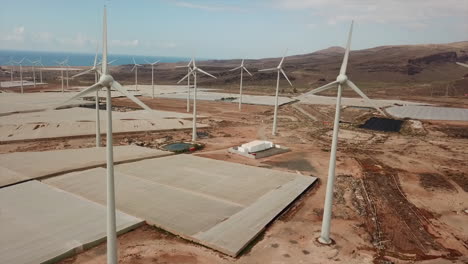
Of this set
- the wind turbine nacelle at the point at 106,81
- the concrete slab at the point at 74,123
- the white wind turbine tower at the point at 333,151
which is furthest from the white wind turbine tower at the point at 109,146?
the concrete slab at the point at 74,123

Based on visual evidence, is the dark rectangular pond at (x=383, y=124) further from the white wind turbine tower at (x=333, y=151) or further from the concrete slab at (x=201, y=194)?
the white wind turbine tower at (x=333, y=151)

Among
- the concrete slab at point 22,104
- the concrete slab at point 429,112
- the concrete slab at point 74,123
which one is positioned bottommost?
the concrete slab at point 74,123

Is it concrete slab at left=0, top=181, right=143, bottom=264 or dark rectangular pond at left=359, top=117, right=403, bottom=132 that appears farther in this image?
dark rectangular pond at left=359, top=117, right=403, bottom=132

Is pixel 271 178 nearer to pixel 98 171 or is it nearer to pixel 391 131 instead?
pixel 98 171

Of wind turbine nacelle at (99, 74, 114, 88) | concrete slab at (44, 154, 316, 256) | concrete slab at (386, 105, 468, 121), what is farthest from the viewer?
concrete slab at (386, 105, 468, 121)

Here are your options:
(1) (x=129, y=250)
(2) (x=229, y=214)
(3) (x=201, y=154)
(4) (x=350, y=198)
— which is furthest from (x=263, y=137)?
(1) (x=129, y=250)

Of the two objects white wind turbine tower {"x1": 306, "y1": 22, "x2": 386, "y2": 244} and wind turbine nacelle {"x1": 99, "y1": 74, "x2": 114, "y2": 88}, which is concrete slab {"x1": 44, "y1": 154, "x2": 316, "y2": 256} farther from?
wind turbine nacelle {"x1": 99, "y1": 74, "x2": 114, "y2": 88}

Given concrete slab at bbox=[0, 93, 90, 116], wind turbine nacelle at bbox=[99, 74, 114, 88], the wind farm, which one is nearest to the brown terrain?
the wind farm
